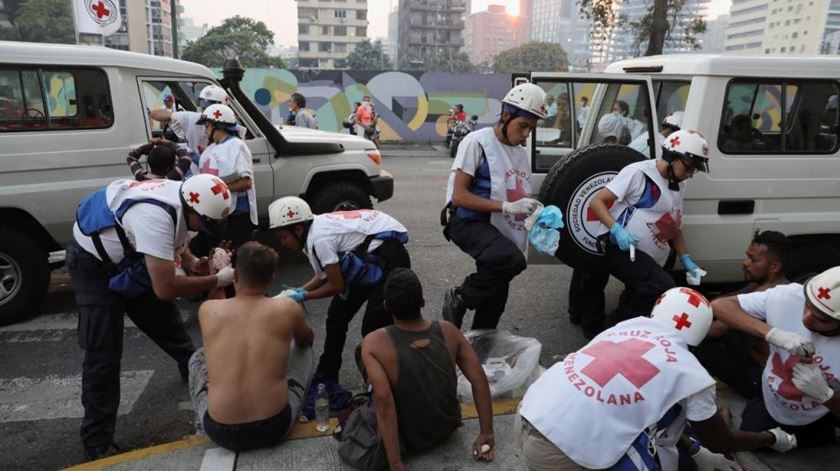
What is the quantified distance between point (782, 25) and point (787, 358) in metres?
154

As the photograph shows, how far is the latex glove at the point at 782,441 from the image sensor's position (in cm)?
280

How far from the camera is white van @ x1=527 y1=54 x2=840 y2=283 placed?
4.04 metres

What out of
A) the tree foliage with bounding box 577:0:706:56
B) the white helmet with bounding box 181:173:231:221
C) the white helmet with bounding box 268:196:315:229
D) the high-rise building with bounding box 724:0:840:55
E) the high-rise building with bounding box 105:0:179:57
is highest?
the high-rise building with bounding box 724:0:840:55

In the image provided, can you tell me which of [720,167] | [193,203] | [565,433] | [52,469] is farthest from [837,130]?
[52,469]

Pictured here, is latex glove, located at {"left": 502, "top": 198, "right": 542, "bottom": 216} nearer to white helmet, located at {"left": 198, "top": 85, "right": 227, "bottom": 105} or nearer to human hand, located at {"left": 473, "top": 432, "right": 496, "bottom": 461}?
human hand, located at {"left": 473, "top": 432, "right": 496, "bottom": 461}

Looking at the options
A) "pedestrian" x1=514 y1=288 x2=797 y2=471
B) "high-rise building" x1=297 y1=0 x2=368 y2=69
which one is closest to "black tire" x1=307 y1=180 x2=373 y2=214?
"pedestrian" x1=514 y1=288 x2=797 y2=471

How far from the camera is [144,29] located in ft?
91.2

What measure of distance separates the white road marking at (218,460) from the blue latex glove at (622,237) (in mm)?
2569

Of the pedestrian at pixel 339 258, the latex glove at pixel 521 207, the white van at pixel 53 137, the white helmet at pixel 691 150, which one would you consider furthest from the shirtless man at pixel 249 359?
the white van at pixel 53 137

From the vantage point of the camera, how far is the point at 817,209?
426cm

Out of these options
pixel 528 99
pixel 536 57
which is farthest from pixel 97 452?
pixel 536 57

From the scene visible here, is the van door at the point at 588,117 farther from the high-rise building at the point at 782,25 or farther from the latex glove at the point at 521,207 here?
the high-rise building at the point at 782,25

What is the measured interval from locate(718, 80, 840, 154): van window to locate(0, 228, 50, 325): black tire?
5273 mm

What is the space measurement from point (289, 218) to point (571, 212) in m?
1.92
